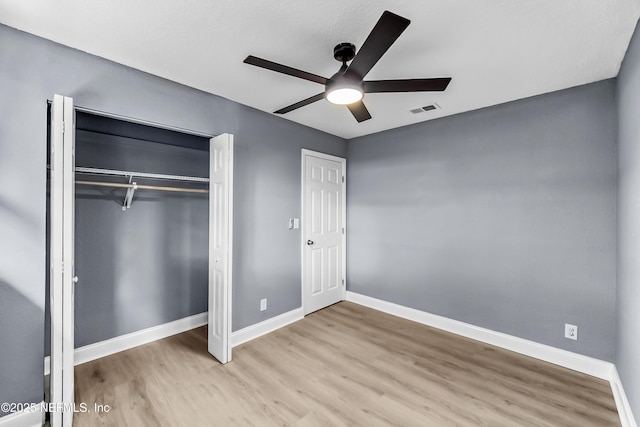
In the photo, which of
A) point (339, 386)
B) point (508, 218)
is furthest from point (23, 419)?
point (508, 218)

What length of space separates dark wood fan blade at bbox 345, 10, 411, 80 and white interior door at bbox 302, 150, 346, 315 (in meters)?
2.04

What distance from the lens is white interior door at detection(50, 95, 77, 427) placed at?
1.59 m

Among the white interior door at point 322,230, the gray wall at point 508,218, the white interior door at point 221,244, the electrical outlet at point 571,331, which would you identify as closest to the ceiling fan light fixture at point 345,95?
the white interior door at point 221,244

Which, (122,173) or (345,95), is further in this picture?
(122,173)

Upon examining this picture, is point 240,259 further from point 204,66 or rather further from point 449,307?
point 449,307

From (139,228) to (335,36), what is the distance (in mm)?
2691

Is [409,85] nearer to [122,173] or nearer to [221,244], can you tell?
[221,244]

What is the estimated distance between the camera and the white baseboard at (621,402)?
5.62 feet

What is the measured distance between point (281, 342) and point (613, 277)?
3.05 m

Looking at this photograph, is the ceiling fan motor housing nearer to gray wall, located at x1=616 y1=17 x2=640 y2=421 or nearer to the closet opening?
the closet opening

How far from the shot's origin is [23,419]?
1709 millimetres

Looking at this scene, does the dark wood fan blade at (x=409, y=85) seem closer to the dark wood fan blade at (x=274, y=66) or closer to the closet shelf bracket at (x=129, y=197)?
the dark wood fan blade at (x=274, y=66)

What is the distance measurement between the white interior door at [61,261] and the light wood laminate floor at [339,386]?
1.27 ft

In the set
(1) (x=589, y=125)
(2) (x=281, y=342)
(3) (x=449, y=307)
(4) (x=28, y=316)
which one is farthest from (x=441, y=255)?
(4) (x=28, y=316)
